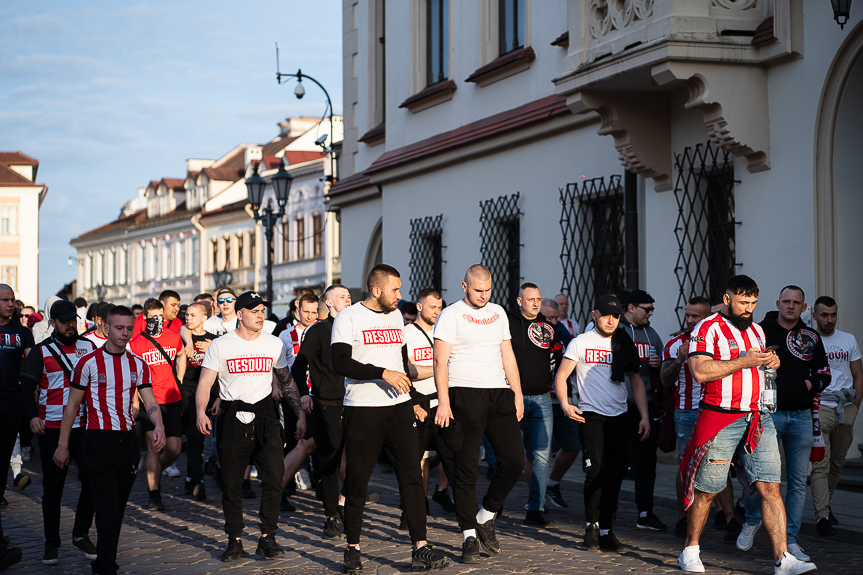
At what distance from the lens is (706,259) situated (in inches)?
534

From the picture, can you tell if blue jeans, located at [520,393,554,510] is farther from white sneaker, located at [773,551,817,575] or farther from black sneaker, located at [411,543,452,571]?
white sneaker, located at [773,551,817,575]

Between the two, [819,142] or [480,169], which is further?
[480,169]

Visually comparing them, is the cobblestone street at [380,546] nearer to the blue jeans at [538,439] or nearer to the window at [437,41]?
the blue jeans at [538,439]

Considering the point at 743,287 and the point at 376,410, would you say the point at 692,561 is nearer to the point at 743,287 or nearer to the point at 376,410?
the point at 743,287

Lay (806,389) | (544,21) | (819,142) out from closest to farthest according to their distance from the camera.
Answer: (806,389), (819,142), (544,21)

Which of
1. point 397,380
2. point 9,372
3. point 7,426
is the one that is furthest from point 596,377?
point 9,372

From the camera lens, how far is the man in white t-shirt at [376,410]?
7805mm

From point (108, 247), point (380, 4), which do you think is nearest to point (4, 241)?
point (108, 247)

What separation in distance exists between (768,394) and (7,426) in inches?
226

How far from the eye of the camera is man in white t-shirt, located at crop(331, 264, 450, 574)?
7.80 m

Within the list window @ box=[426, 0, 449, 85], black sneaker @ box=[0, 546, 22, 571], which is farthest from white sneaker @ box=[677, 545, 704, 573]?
window @ box=[426, 0, 449, 85]

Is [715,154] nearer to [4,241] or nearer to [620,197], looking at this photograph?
[620,197]

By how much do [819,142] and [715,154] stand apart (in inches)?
60.1

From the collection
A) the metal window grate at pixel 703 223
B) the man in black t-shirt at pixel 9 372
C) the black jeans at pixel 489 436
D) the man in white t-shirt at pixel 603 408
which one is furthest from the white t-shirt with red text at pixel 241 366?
the metal window grate at pixel 703 223
